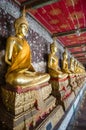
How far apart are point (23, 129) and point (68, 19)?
8.51 ft

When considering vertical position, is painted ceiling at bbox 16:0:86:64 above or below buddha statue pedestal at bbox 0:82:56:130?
above

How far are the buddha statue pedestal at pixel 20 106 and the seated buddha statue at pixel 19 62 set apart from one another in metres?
0.10

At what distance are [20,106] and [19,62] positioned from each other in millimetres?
711

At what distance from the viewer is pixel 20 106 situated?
77.7 inches

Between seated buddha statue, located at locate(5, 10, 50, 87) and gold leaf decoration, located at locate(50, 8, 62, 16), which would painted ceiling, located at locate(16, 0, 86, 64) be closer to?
gold leaf decoration, located at locate(50, 8, 62, 16)

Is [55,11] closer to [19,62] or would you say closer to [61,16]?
[61,16]

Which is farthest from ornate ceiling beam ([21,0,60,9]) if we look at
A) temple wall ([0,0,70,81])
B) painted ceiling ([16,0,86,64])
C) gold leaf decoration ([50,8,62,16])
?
gold leaf decoration ([50,8,62,16])

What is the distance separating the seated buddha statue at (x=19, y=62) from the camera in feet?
6.59

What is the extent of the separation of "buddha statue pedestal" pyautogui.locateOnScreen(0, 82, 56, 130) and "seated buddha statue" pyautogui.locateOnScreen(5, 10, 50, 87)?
0.34ft

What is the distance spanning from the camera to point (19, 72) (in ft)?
6.98

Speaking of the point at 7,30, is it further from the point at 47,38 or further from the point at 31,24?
the point at 47,38

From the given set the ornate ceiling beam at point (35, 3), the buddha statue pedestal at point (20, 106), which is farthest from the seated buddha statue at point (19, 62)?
the ornate ceiling beam at point (35, 3)

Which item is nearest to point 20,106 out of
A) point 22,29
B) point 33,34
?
point 22,29

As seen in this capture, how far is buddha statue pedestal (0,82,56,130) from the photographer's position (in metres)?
1.83
